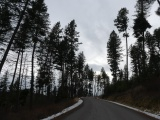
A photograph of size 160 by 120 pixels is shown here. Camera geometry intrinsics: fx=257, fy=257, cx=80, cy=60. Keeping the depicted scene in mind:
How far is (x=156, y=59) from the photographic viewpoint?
5781 cm

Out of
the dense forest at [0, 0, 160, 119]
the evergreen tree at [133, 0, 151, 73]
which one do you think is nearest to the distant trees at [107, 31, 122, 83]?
the dense forest at [0, 0, 160, 119]

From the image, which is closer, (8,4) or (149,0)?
(8,4)

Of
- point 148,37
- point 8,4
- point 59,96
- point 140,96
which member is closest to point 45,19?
point 59,96

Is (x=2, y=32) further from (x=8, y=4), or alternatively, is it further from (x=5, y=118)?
(x=5, y=118)

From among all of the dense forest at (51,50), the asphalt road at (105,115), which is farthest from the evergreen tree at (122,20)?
the asphalt road at (105,115)

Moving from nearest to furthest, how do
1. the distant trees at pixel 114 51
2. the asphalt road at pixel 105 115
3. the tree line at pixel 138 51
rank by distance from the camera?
1. the asphalt road at pixel 105 115
2. the tree line at pixel 138 51
3. the distant trees at pixel 114 51

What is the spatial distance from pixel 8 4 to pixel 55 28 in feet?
93.1

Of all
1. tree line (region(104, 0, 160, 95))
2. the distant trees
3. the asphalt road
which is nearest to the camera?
the asphalt road

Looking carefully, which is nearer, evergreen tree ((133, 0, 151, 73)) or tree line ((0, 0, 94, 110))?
tree line ((0, 0, 94, 110))

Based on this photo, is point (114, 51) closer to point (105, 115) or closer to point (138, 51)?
point (138, 51)

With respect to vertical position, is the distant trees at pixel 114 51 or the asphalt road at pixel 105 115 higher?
the distant trees at pixel 114 51

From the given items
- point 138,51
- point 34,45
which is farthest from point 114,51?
point 34,45

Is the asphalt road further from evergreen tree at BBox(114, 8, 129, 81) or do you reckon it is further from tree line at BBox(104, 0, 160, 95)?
evergreen tree at BBox(114, 8, 129, 81)

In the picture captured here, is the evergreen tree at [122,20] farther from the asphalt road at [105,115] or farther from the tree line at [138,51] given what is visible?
the asphalt road at [105,115]
